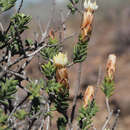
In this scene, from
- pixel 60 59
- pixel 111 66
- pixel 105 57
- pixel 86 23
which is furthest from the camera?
pixel 105 57

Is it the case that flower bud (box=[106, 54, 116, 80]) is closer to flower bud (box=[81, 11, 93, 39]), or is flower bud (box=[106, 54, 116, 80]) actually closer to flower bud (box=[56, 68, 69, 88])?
flower bud (box=[81, 11, 93, 39])

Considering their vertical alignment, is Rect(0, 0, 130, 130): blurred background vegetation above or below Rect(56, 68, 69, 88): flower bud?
above

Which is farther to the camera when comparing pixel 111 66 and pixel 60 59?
pixel 111 66

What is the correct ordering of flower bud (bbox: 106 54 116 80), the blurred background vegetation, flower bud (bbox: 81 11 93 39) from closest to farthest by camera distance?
flower bud (bbox: 81 11 93 39)
flower bud (bbox: 106 54 116 80)
the blurred background vegetation

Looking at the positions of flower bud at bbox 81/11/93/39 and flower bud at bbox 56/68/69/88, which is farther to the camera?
flower bud at bbox 81/11/93/39

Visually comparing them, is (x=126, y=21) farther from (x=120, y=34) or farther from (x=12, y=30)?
(x=12, y=30)

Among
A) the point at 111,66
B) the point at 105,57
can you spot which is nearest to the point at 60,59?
the point at 111,66

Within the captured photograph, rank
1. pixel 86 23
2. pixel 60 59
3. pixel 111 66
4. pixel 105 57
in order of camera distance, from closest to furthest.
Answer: pixel 60 59 < pixel 86 23 < pixel 111 66 < pixel 105 57

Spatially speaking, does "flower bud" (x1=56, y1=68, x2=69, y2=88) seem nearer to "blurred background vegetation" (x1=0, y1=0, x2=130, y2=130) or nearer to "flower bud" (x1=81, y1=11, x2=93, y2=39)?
"flower bud" (x1=81, y1=11, x2=93, y2=39)

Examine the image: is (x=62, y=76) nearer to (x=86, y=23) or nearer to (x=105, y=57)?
(x=86, y=23)

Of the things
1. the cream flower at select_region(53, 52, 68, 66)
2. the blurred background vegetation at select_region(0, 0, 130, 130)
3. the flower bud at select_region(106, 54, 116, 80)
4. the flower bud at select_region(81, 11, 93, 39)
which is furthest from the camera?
the blurred background vegetation at select_region(0, 0, 130, 130)

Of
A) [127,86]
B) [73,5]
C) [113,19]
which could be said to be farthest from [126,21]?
[73,5]

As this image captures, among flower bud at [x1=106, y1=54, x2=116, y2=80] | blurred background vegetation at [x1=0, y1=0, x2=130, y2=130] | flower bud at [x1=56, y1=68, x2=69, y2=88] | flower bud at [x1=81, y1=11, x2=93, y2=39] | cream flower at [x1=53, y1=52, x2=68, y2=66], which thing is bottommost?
flower bud at [x1=56, y1=68, x2=69, y2=88]

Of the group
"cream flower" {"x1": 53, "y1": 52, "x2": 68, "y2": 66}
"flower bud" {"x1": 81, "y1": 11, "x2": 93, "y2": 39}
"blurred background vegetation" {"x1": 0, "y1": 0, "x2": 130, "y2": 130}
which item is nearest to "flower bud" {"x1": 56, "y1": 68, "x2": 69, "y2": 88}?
"cream flower" {"x1": 53, "y1": 52, "x2": 68, "y2": 66}
